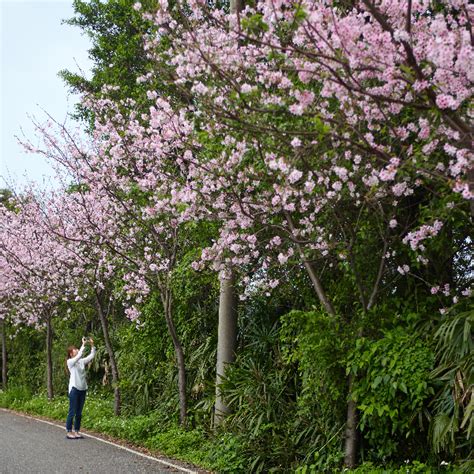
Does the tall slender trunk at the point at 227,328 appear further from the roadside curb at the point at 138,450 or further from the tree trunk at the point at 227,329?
the roadside curb at the point at 138,450

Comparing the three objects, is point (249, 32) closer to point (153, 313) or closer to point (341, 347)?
point (341, 347)

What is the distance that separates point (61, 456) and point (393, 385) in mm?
5442

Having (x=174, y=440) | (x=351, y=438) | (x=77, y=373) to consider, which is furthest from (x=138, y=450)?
(x=351, y=438)

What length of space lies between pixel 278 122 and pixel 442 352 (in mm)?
2905

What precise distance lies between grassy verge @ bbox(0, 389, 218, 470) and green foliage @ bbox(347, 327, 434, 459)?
255 cm

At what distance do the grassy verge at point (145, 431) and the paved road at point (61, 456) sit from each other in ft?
1.80

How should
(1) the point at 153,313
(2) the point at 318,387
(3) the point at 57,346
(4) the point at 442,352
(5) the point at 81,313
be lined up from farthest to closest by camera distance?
(3) the point at 57,346 → (5) the point at 81,313 → (1) the point at 153,313 → (2) the point at 318,387 → (4) the point at 442,352

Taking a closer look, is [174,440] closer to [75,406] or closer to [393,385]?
[75,406]

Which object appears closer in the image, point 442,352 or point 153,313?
point 442,352

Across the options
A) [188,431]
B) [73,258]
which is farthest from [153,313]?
[188,431]

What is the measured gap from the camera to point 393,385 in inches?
257

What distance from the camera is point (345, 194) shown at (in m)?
7.18

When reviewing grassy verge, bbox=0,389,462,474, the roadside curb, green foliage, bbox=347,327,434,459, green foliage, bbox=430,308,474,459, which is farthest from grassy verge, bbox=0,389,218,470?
green foliage, bbox=430,308,474,459

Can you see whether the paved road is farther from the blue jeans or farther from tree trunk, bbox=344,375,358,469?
tree trunk, bbox=344,375,358,469
